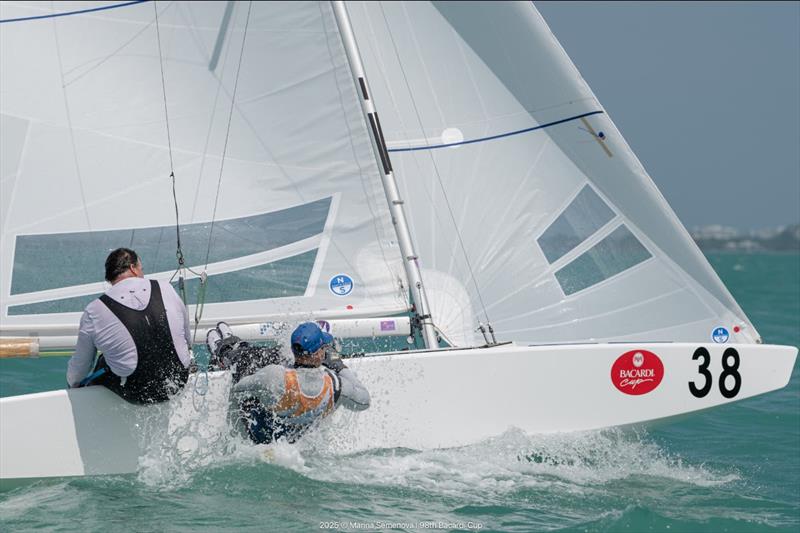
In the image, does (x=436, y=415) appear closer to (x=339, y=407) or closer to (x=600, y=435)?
(x=339, y=407)

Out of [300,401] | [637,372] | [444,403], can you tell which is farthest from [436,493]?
[637,372]

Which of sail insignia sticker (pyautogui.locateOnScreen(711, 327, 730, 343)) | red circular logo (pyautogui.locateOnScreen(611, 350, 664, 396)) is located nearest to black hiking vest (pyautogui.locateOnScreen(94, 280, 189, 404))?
red circular logo (pyautogui.locateOnScreen(611, 350, 664, 396))

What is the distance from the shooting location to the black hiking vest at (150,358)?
13.3 feet

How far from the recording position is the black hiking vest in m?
4.04

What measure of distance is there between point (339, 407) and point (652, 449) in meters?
1.61

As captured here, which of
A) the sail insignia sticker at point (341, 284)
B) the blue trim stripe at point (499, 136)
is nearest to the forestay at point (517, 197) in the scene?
the blue trim stripe at point (499, 136)

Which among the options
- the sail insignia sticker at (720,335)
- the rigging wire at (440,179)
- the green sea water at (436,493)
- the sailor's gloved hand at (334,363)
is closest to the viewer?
the green sea water at (436,493)

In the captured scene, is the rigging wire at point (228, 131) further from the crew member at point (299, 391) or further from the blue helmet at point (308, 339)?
the blue helmet at point (308, 339)

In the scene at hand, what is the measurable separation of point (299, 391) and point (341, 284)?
36.7 inches

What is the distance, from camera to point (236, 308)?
4.89 metres

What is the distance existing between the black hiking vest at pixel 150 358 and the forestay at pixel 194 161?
0.69 metres

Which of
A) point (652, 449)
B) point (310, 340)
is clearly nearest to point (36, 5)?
point (310, 340)

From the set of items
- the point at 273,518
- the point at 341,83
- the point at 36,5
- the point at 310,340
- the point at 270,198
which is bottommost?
the point at 273,518

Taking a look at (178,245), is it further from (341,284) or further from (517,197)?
(517,197)
